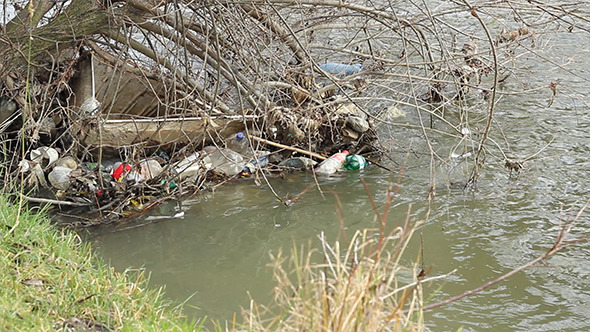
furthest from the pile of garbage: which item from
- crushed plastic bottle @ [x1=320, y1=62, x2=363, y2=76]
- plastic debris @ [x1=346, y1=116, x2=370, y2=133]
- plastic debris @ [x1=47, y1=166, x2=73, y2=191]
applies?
crushed plastic bottle @ [x1=320, y1=62, x2=363, y2=76]

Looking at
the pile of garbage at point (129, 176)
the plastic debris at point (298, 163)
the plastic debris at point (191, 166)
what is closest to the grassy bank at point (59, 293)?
the pile of garbage at point (129, 176)

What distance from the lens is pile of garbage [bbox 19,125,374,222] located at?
5250 mm

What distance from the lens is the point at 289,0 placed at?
5.34m

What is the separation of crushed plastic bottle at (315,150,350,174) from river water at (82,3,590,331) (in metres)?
0.13

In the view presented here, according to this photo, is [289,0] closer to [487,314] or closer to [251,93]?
[251,93]

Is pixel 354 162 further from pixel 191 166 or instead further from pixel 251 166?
pixel 191 166

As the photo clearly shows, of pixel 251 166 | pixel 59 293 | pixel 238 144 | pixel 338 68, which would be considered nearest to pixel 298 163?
pixel 251 166

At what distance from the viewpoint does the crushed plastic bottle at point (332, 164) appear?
621cm

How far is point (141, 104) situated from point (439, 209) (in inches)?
114

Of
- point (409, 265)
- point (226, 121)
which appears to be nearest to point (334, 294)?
point (409, 265)

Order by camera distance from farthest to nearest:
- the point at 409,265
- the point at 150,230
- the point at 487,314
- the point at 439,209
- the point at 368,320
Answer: the point at 439,209 < the point at 150,230 < the point at 409,265 < the point at 487,314 < the point at 368,320

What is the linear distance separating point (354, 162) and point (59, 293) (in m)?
3.64

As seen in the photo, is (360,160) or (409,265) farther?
(360,160)

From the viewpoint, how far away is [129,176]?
5418mm
